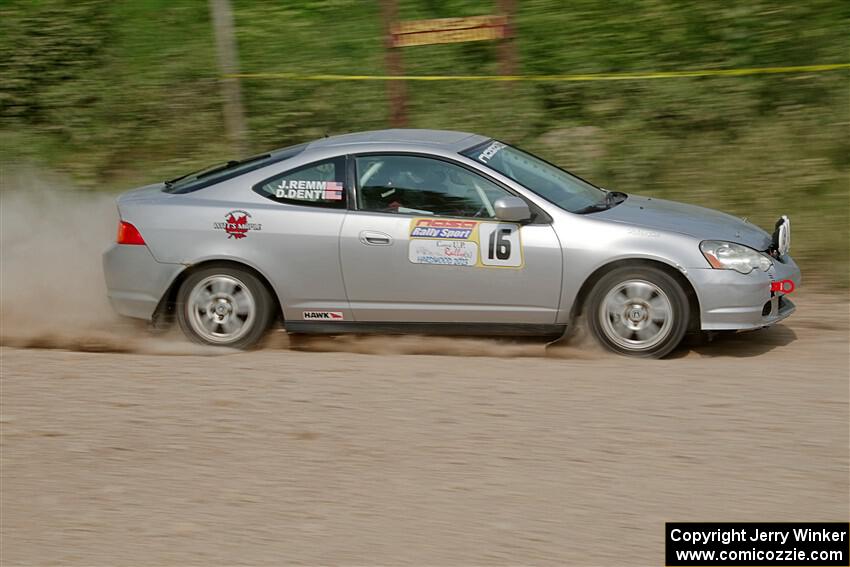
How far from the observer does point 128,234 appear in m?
7.74

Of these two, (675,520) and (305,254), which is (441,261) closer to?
(305,254)

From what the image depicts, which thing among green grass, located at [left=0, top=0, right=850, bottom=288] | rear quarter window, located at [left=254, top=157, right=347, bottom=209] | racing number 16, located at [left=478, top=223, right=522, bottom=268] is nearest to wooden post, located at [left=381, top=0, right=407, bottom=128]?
green grass, located at [left=0, top=0, right=850, bottom=288]

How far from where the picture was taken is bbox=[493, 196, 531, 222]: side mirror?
23.1 ft

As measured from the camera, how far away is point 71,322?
28.0 feet

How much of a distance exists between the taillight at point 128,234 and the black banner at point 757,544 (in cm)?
467

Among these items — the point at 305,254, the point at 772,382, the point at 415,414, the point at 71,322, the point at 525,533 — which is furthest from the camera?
the point at 71,322

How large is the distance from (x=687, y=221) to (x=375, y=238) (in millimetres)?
2197

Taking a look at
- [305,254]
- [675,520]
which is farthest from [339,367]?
[675,520]

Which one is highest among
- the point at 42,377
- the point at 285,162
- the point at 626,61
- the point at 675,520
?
the point at 626,61

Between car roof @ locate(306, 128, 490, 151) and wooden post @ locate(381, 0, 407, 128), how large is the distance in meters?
3.73

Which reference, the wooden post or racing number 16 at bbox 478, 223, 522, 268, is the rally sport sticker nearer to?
racing number 16 at bbox 478, 223, 522, 268

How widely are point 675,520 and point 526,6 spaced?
10212 mm

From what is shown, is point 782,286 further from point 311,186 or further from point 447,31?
point 447,31

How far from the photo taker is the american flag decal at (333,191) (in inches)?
295
